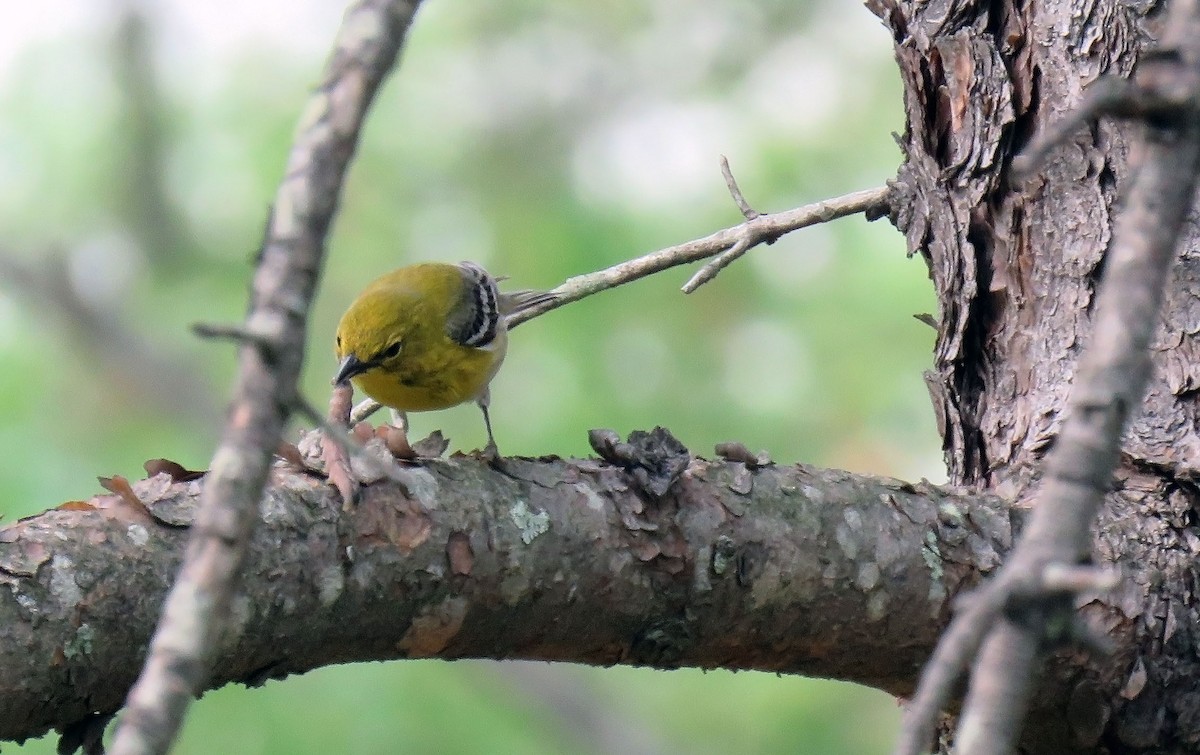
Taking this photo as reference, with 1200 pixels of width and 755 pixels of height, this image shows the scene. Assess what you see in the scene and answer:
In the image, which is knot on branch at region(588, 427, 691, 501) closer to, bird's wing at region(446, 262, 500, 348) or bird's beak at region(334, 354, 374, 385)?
bird's beak at region(334, 354, 374, 385)

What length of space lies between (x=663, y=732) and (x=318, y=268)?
9364mm

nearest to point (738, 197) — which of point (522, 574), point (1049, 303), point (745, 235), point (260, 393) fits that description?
point (745, 235)

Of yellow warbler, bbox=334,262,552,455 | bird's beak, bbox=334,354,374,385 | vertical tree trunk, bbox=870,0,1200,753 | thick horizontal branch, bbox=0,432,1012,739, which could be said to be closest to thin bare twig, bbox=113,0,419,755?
thick horizontal branch, bbox=0,432,1012,739

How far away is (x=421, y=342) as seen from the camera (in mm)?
4953

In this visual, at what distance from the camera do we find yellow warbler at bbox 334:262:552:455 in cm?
480

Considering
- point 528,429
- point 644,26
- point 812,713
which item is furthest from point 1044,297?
point 644,26

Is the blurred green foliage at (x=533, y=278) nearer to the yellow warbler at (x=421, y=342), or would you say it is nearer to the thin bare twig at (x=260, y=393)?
the yellow warbler at (x=421, y=342)

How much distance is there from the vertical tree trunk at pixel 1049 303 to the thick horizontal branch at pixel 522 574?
0.40 m

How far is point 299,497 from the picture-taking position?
2.69 metres

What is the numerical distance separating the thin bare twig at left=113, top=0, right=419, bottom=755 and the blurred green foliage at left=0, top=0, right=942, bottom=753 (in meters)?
6.57

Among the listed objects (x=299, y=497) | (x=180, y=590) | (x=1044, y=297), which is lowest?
(x=180, y=590)

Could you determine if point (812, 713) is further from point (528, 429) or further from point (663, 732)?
point (528, 429)

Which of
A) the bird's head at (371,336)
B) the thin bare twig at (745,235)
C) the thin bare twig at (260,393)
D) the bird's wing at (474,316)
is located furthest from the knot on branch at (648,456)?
the bird's wing at (474,316)

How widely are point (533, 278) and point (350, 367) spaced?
3.87 m
